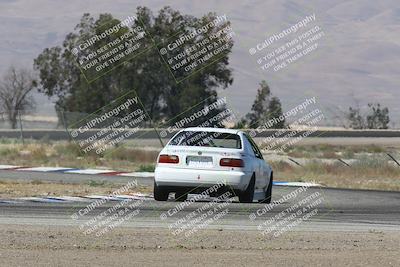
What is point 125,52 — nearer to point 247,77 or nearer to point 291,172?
point 291,172

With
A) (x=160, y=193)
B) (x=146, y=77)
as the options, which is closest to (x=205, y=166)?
(x=160, y=193)

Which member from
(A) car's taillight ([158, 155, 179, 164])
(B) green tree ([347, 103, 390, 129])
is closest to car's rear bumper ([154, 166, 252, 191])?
(A) car's taillight ([158, 155, 179, 164])

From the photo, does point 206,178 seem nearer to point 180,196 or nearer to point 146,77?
point 180,196

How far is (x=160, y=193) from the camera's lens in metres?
20.5

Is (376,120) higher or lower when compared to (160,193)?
lower

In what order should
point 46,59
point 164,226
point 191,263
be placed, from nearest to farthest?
point 191,263, point 164,226, point 46,59

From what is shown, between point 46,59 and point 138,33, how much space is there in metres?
7.92

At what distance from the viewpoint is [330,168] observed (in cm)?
3894

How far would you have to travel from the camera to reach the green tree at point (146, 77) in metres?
73.9

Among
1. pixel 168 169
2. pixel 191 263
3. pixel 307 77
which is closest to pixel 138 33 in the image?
pixel 168 169
